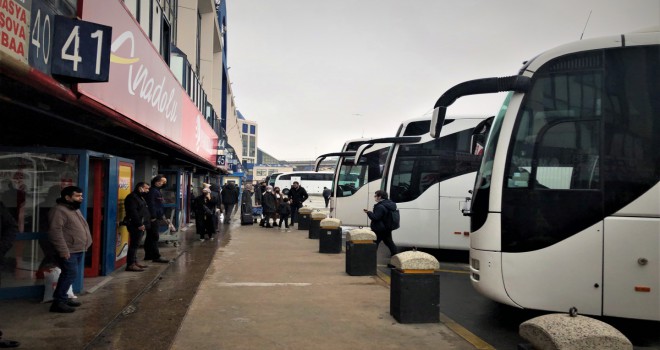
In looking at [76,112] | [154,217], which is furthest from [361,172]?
[76,112]

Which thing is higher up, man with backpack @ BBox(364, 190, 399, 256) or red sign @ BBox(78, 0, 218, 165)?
red sign @ BBox(78, 0, 218, 165)

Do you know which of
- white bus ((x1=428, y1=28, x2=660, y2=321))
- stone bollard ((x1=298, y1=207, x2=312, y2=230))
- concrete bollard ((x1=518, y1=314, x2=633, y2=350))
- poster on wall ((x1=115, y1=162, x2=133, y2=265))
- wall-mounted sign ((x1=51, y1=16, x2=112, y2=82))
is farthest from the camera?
stone bollard ((x1=298, y1=207, x2=312, y2=230))

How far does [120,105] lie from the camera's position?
282 inches

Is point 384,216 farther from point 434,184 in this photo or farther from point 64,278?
point 64,278

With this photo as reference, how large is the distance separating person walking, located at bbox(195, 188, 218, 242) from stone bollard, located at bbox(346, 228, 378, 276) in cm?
657

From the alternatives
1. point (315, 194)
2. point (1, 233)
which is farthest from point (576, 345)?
point (315, 194)

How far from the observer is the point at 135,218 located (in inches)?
361

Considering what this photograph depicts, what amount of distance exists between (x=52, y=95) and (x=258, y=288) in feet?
15.9

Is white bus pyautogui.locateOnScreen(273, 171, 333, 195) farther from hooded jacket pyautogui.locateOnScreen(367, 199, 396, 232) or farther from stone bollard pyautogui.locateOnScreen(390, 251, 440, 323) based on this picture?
stone bollard pyautogui.locateOnScreen(390, 251, 440, 323)

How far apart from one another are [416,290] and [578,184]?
7.77 ft

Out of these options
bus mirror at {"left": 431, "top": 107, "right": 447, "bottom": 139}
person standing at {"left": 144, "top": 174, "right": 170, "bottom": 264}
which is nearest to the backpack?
bus mirror at {"left": 431, "top": 107, "right": 447, "bottom": 139}

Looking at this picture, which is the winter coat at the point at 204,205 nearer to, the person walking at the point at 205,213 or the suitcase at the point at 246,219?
the person walking at the point at 205,213

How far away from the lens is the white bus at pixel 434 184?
11.8 metres

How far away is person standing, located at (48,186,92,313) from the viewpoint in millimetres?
6434
